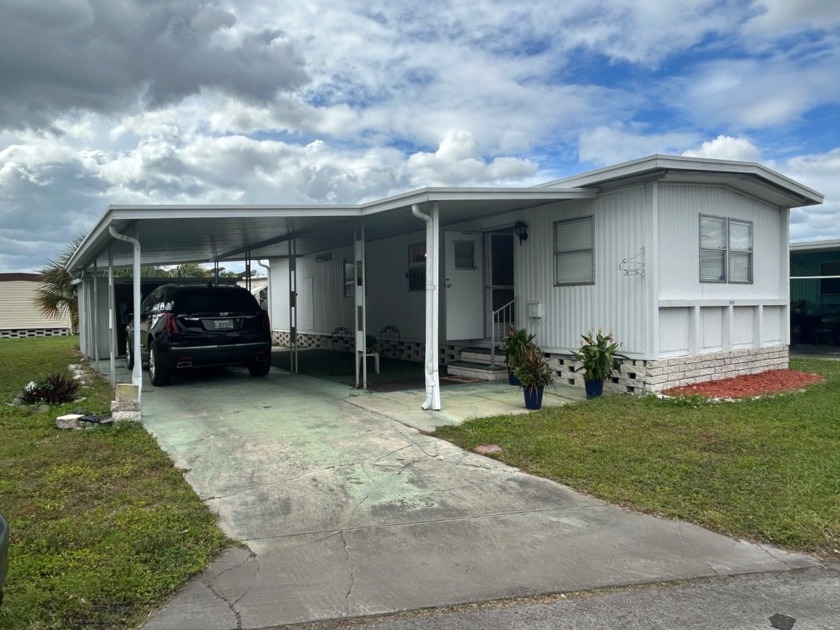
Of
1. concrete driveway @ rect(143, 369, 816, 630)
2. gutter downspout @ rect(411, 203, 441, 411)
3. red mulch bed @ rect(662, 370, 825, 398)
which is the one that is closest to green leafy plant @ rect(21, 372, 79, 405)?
concrete driveway @ rect(143, 369, 816, 630)

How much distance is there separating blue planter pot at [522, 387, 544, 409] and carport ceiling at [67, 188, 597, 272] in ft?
8.58

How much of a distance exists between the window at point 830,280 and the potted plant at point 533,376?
15053 millimetres

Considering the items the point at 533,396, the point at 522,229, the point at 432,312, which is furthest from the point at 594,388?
the point at 522,229

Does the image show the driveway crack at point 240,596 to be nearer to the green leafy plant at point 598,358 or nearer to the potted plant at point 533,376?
the potted plant at point 533,376

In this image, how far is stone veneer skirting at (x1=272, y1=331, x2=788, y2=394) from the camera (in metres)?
8.71

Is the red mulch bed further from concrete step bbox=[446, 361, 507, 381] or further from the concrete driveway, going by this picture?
the concrete driveway

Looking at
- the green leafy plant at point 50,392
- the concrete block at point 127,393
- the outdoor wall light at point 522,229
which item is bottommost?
the green leafy plant at point 50,392

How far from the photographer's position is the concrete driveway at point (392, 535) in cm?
337

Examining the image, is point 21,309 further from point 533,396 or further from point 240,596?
point 240,596

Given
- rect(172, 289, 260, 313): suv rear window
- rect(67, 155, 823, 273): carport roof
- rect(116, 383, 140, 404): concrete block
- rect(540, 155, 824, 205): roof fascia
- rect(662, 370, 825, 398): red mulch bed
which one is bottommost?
rect(662, 370, 825, 398): red mulch bed

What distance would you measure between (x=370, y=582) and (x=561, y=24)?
920 cm

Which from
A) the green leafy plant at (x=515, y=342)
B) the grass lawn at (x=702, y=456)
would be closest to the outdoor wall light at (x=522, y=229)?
the green leafy plant at (x=515, y=342)

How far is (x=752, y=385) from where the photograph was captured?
9508 mm

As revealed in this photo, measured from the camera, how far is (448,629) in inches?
119
